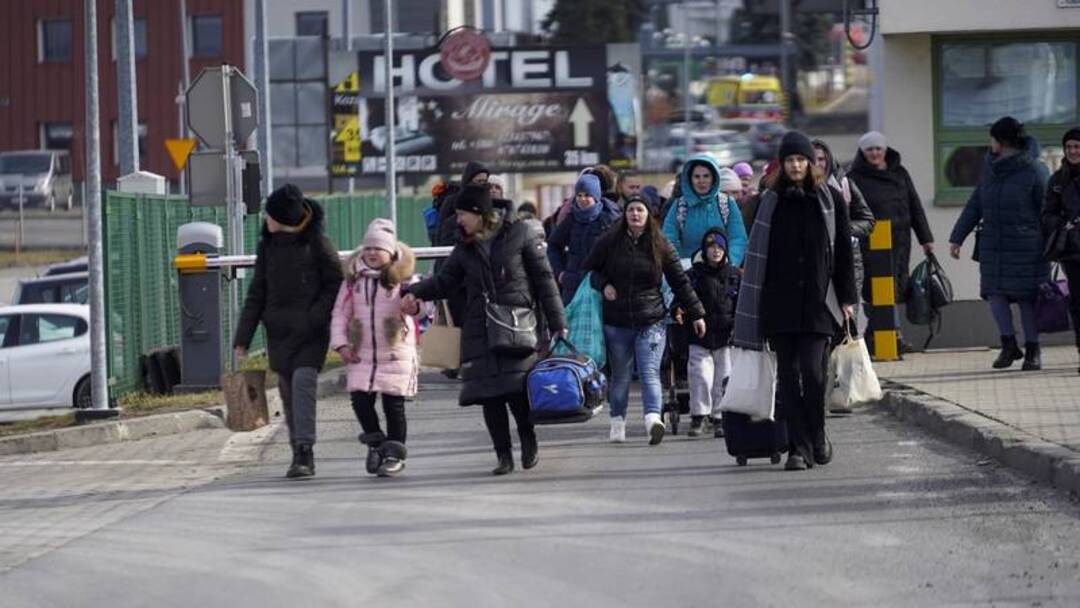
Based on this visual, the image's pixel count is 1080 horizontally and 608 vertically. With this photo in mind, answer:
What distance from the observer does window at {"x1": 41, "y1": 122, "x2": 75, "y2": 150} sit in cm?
7494

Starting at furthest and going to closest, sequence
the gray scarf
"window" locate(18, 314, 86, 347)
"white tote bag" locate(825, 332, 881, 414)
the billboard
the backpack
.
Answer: the billboard, "window" locate(18, 314, 86, 347), the backpack, "white tote bag" locate(825, 332, 881, 414), the gray scarf

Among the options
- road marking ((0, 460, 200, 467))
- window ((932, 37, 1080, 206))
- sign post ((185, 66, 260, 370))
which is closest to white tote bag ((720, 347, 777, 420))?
road marking ((0, 460, 200, 467))

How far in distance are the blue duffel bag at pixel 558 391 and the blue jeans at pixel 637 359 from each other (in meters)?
0.99

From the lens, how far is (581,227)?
51.3 feet

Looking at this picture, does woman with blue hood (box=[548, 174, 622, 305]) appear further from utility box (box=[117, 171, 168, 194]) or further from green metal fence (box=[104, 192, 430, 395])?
utility box (box=[117, 171, 168, 194])

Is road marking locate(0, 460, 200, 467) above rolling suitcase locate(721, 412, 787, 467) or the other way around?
the other way around

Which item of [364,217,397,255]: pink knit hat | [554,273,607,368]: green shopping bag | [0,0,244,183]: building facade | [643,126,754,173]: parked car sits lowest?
[554,273,607,368]: green shopping bag

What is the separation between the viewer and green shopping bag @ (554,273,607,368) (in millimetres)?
13234

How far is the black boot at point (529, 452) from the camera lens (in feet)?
39.8

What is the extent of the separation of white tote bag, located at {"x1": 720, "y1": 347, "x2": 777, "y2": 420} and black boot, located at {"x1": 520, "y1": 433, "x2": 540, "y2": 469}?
126 cm

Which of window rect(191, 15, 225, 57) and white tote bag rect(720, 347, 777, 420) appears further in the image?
window rect(191, 15, 225, 57)

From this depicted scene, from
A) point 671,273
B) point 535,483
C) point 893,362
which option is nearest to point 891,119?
point 893,362

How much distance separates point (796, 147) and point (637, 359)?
239cm

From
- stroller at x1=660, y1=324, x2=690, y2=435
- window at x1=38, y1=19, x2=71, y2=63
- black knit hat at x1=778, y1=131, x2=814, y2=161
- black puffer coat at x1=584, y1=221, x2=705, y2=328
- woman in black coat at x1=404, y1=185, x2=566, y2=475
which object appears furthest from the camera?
window at x1=38, y1=19, x2=71, y2=63
